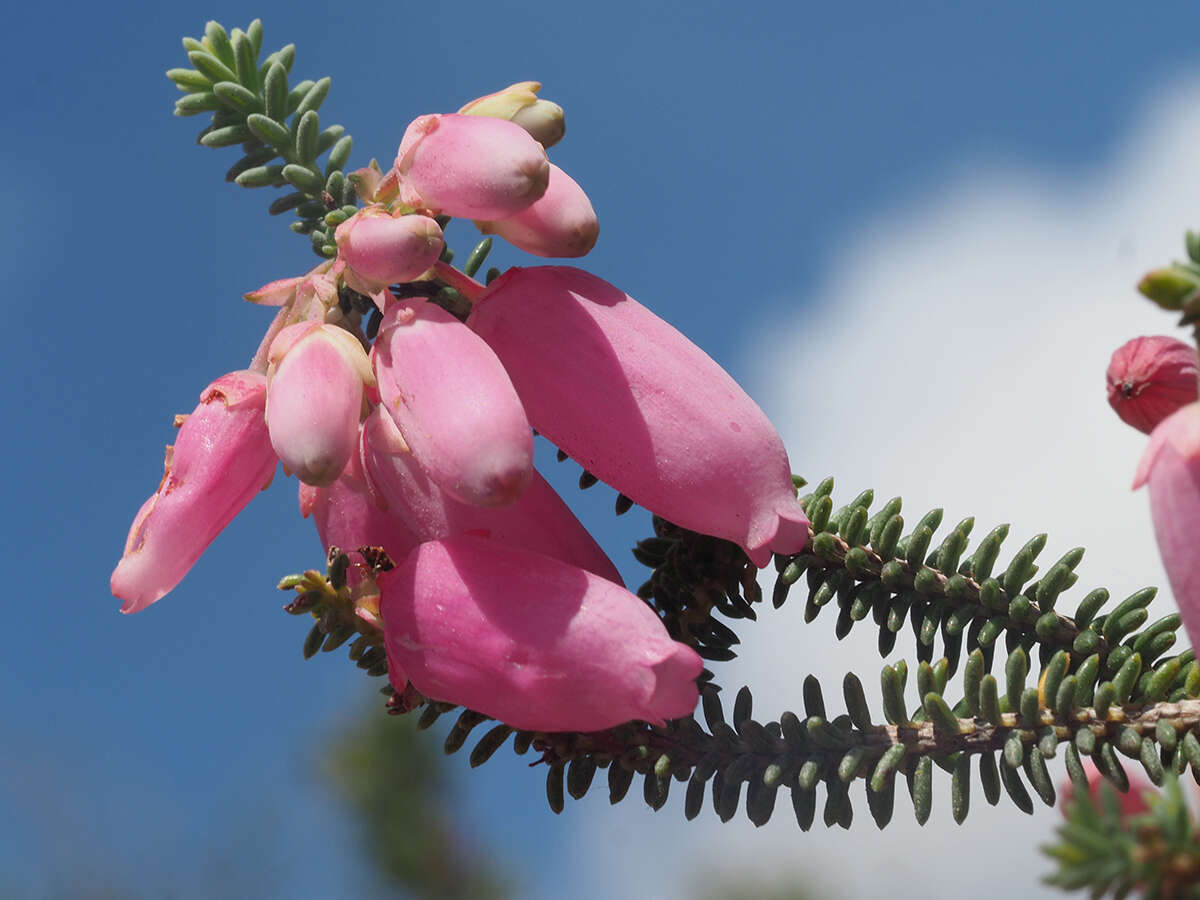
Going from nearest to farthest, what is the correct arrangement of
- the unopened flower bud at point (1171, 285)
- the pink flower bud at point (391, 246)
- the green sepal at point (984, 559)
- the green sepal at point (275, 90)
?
the unopened flower bud at point (1171, 285), the pink flower bud at point (391, 246), the green sepal at point (984, 559), the green sepal at point (275, 90)

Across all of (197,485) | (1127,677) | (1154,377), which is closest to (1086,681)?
(1127,677)

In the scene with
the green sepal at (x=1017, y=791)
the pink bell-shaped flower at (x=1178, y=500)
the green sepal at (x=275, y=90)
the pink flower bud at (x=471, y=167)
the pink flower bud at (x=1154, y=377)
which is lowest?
the green sepal at (x=1017, y=791)

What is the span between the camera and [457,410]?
68 centimetres

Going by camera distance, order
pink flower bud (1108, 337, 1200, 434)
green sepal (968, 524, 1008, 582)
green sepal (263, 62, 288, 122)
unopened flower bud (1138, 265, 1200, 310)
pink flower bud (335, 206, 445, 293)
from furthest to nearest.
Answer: green sepal (263, 62, 288, 122)
green sepal (968, 524, 1008, 582)
pink flower bud (335, 206, 445, 293)
pink flower bud (1108, 337, 1200, 434)
unopened flower bud (1138, 265, 1200, 310)

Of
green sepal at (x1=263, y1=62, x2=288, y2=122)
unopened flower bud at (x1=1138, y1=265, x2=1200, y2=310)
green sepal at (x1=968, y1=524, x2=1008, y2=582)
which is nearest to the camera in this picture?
unopened flower bud at (x1=1138, y1=265, x2=1200, y2=310)

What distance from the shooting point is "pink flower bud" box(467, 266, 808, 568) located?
2.50ft

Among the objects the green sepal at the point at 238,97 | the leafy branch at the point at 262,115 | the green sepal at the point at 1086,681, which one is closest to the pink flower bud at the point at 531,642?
the green sepal at the point at 1086,681

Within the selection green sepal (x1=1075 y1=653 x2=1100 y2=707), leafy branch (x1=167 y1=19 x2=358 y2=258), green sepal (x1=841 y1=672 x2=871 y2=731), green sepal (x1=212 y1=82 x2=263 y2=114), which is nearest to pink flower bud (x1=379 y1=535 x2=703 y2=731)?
green sepal (x1=841 y1=672 x2=871 y2=731)

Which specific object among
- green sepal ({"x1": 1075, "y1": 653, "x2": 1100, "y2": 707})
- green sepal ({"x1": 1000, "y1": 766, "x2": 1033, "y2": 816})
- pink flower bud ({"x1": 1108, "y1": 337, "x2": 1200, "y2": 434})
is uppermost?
pink flower bud ({"x1": 1108, "y1": 337, "x2": 1200, "y2": 434})

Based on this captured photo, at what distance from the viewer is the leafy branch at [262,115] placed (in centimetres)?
95

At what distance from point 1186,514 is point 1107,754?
29cm

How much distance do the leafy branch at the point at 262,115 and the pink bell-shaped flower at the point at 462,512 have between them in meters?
0.25

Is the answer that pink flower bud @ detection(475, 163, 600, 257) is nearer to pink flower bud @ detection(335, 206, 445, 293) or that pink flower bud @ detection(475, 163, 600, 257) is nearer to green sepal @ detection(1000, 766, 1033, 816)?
pink flower bud @ detection(335, 206, 445, 293)

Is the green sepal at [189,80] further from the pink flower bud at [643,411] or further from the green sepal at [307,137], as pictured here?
the pink flower bud at [643,411]
